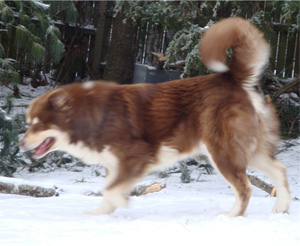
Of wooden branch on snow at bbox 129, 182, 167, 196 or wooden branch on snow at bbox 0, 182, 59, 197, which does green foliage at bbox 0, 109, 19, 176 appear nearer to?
wooden branch on snow at bbox 0, 182, 59, 197

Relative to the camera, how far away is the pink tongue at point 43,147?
4281 mm

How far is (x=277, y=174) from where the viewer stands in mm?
4262

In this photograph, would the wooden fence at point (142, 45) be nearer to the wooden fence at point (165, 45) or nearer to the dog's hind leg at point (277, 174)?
the wooden fence at point (165, 45)

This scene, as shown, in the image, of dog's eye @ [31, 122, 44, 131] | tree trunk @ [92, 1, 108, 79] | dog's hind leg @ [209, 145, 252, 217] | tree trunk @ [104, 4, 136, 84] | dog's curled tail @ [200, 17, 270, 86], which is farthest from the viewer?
tree trunk @ [92, 1, 108, 79]

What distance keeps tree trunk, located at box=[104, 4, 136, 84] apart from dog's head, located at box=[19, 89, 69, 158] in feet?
21.6

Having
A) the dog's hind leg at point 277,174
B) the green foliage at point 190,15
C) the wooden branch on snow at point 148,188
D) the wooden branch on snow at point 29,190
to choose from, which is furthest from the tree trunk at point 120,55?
the dog's hind leg at point 277,174

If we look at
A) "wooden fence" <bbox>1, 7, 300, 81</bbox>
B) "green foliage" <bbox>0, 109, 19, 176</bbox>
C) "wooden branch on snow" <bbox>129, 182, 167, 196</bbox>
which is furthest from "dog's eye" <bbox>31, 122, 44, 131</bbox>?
"wooden fence" <bbox>1, 7, 300, 81</bbox>

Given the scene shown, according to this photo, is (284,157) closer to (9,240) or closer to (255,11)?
(255,11)

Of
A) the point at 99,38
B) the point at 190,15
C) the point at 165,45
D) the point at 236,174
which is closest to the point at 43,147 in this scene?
the point at 236,174

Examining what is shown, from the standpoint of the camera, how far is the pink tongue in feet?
14.0

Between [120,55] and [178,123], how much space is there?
22.8 ft

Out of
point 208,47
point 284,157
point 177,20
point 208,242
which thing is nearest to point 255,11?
point 177,20

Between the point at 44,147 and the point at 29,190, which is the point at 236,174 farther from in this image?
the point at 29,190

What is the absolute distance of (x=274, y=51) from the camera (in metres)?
11.1
